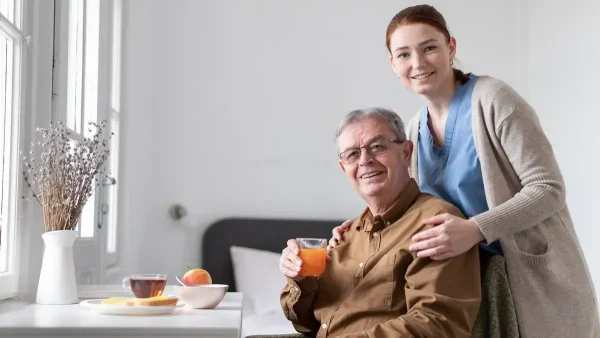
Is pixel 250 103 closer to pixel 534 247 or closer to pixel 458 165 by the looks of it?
pixel 458 165

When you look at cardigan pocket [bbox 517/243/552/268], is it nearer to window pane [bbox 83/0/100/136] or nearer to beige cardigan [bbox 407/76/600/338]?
beige cardigan [bbox 407/76/600/338]

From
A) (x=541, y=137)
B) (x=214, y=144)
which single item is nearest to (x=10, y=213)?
(x=541, y=137)

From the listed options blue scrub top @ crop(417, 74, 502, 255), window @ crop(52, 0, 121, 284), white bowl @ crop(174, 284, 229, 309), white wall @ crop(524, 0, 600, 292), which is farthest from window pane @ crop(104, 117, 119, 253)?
white wall @ crop(524, 0, 600, 292)

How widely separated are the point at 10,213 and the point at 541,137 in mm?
1464

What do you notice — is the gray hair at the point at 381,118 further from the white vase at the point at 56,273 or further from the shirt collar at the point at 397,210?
the white vase at the point at 56,273

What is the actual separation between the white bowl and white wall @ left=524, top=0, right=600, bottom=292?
2.48 metres

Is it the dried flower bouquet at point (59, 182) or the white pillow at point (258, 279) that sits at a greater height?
the dried flower bouquet at point (59, 182)

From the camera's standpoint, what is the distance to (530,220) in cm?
189

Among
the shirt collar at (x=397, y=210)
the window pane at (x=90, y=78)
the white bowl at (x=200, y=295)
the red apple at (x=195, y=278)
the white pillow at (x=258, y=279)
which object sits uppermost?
the window pane at (x=90, y=78)

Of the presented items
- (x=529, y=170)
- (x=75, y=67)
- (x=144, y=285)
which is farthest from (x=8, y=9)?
(x=529, y=170)

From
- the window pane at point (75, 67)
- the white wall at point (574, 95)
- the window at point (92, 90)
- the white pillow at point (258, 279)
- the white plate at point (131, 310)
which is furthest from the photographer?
the white pillow at point (258, 279)

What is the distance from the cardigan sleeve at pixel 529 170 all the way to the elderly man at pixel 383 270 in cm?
16

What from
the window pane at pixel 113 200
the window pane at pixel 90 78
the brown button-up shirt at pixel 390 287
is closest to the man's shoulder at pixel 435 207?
the brown button-up shirt at pixel 390 287

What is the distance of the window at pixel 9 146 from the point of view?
2066mm
